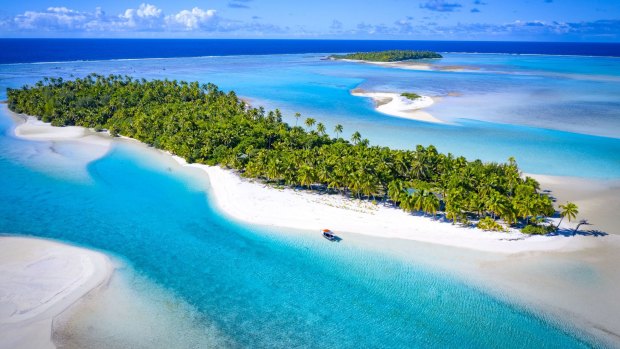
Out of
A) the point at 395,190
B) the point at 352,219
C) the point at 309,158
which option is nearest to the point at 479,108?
the point at 309,158

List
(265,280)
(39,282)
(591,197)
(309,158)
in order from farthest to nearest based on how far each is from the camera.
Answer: (309,158), (591,197), (265,280), (39,282)

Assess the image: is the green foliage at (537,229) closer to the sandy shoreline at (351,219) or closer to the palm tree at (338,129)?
the sandy shoreline at (351,219)

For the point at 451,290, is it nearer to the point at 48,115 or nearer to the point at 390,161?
the point at 390,161

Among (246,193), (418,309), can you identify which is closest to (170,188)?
(246,193)

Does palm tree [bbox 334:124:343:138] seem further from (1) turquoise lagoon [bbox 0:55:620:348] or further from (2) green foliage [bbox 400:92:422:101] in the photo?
(2) green foliage [bbox 400:92:422:101]

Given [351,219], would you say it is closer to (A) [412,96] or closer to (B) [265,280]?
(B) [265,280]

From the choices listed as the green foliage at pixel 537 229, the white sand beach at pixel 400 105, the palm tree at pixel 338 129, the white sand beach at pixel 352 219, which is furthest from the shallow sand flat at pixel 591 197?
the white sand beach at pixel 400 105

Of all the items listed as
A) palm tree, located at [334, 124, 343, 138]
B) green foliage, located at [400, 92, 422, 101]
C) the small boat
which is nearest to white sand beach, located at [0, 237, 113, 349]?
the small boat
